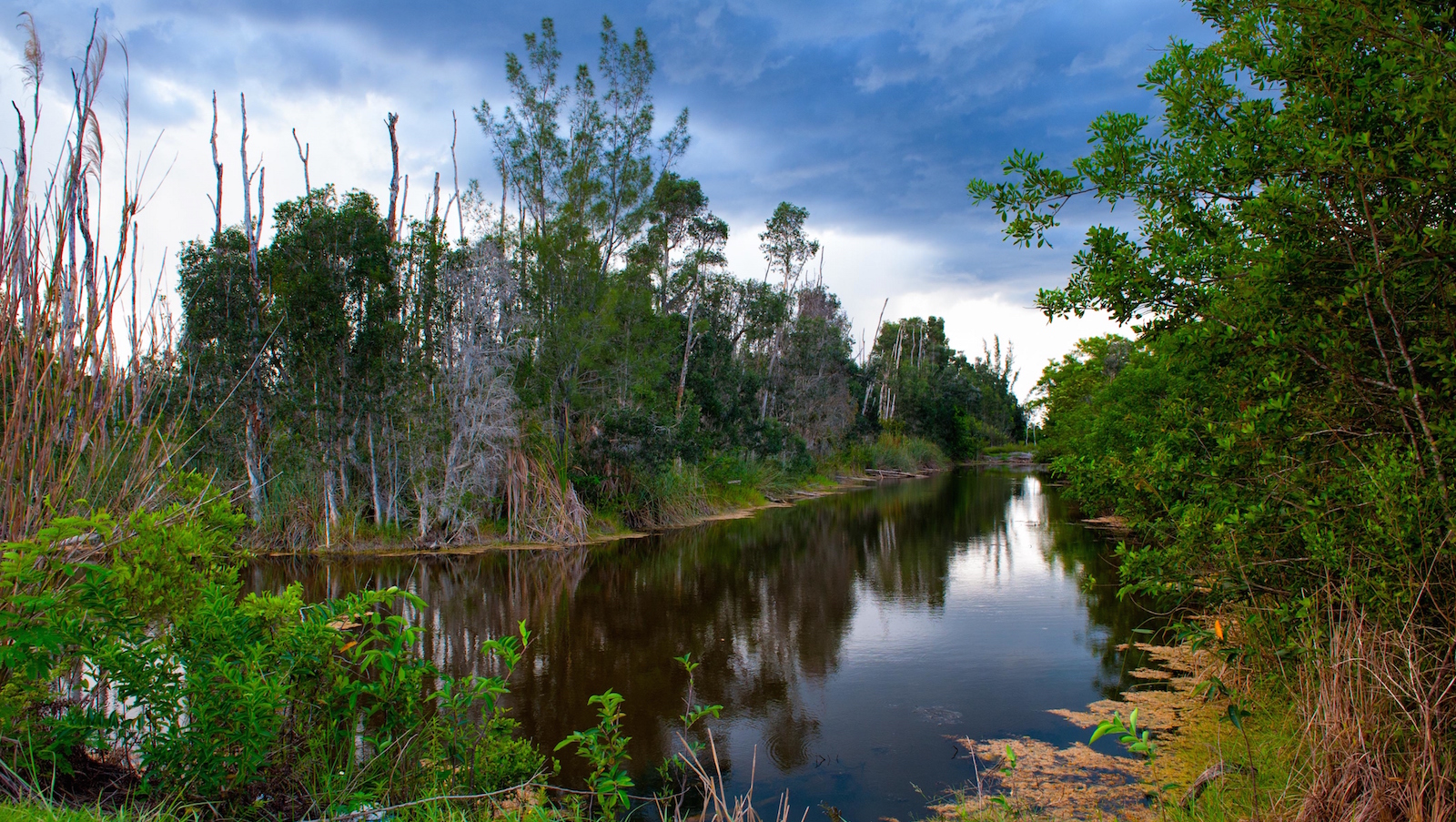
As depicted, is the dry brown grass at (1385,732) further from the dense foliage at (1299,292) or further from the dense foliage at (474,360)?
the dense foliage at (474,360)

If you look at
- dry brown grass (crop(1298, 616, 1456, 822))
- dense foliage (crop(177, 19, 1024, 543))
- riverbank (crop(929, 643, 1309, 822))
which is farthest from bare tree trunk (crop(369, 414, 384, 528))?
dry brown grass (crop(1298, 616, 1456, 822))

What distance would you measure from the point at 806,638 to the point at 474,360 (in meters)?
9.24

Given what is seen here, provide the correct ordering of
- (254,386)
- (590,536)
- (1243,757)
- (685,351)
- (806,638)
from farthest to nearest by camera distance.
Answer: (685,351)
(590,536)
(254,386)
(806,638)
(1243,757)

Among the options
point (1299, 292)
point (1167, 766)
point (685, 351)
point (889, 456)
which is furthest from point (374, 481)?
point (889, 456)

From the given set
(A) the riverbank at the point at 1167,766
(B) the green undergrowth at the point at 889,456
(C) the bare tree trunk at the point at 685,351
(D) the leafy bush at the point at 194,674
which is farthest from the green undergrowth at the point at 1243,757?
(B) the green undergrowth at the point at 889,456

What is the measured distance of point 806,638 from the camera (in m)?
9.59

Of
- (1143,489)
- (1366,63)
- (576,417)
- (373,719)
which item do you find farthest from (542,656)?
(576,417)

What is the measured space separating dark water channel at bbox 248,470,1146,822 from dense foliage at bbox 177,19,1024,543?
1.61 m

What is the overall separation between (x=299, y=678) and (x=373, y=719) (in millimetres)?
3500

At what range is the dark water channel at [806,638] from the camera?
6.17 meters

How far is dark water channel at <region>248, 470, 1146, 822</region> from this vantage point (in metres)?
6.17

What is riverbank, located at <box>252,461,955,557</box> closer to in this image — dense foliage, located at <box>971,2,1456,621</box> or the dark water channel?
the dark water channel

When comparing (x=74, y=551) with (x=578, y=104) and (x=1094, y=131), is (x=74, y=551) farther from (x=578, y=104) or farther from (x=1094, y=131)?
(x=578, y=104)

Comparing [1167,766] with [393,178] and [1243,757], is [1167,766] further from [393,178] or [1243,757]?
[393,178]
